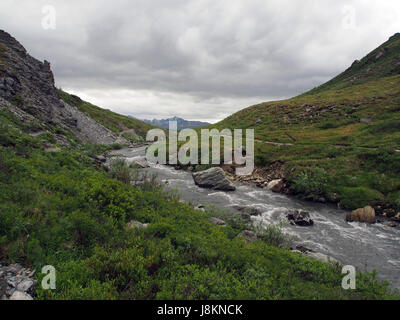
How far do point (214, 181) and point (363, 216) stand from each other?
22499 millimetres

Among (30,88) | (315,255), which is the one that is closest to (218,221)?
(315,255)

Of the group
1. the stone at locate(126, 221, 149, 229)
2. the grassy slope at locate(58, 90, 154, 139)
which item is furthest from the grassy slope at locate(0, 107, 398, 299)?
the grassy slope at locate(58, 90, 154, 139)

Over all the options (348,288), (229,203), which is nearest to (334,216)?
(229,203)

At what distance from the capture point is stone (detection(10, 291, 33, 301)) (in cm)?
677

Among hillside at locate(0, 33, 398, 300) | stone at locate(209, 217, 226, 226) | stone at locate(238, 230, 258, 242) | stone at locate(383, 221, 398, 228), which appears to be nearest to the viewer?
hillside at locate(0, 33, 398, 300)

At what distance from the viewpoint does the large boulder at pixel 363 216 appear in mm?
26873

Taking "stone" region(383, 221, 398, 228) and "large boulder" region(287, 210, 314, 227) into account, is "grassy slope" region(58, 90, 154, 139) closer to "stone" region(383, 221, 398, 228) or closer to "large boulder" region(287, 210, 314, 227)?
"large boulder" region(287, 210, 314, 227)

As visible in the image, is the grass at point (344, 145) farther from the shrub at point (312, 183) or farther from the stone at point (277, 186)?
the stone at point (277, 186)

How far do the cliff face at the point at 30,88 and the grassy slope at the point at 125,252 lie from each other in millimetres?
35090

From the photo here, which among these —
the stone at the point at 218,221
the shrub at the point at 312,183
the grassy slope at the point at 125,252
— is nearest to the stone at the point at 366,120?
the shrub at the point at 312,183

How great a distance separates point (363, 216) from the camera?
27031mm

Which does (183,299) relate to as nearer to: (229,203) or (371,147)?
(229,203)

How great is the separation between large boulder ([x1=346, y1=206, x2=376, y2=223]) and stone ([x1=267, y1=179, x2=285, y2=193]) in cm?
1233
